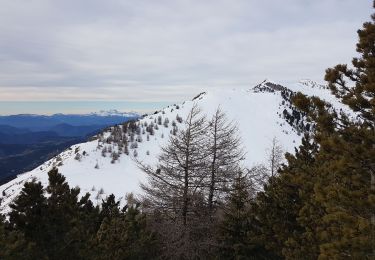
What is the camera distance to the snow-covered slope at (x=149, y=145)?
55.5 meters

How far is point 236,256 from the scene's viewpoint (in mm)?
16062

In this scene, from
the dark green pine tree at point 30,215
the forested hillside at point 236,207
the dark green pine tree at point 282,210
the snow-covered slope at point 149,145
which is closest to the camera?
the forested hillside at point 236,207

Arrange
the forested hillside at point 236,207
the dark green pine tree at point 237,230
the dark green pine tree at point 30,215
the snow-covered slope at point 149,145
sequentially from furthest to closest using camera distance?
the snow-covered slope at point 149,145
the dark green pine tree at point 237,230
the dark green pine tree at point 30,215
the forested hillside at point 236,207

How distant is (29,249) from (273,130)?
109853mm

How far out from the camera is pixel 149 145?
2928 inches

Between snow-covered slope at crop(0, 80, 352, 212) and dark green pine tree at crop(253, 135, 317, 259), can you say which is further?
snow-covered slope at crop(0, 80, 352, 212)

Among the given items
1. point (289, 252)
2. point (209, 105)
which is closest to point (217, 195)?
point (289, 252)

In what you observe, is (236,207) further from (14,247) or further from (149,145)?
(149,145)

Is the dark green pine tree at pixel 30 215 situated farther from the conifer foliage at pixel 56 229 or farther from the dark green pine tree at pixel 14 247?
the dark green pine tree at pixel 14 247

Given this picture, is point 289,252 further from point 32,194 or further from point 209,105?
point 209,105

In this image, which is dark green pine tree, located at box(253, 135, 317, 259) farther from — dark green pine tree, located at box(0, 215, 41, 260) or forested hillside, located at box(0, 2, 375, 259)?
dark green pine tree, located at box(0, 215, 41, 260)

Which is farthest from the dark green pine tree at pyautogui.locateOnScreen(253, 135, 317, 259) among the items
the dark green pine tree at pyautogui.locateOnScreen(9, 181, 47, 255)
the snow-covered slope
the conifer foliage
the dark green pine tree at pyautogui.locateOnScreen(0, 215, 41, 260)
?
the dark green pine tree at pyautogui.locateOnScreen(0, 215, 41, 260)

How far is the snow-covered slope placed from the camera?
55478mm

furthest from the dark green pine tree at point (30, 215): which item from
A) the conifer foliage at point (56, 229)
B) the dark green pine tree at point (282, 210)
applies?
the dark green pine tree at point (282, 210)
